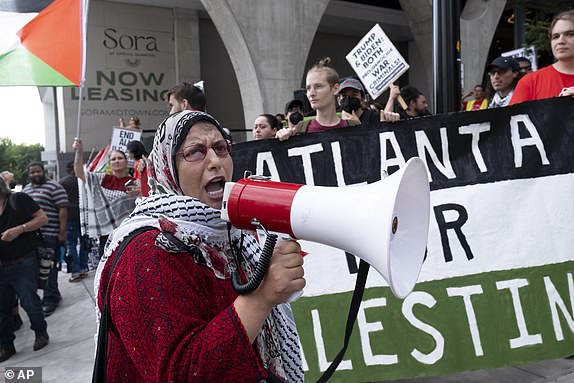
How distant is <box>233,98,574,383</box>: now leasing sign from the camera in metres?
3.01

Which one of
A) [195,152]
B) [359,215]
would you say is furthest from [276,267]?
[195,152]

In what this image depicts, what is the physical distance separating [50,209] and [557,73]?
5262 millimetres

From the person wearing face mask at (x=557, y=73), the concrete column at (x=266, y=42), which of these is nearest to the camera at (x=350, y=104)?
the person wearing face mask at (x=557, y=73)

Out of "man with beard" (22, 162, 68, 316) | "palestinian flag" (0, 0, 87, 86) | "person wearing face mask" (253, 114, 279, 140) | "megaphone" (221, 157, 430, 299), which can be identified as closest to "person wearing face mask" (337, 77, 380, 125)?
"person wearing face mask" (253, 114, 279, 140)

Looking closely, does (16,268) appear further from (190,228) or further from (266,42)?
(266,42)

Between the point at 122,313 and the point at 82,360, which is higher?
the point at 122,313

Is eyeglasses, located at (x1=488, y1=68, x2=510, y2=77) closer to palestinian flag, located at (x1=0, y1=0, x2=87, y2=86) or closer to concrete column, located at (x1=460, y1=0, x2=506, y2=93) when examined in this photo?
palestinian flag, located at (x1=0, y1=0, x2=87, y2=86)

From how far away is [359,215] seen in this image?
111cm

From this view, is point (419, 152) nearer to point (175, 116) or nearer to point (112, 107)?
point (175, 116)

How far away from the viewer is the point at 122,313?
1.17 metres

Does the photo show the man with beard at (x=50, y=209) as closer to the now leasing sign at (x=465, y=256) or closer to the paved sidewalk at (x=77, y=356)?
the paved sidewalk at (x=77, y=356)

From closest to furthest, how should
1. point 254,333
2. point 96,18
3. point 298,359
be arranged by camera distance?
point 254,333, point 298,359, point 96,18

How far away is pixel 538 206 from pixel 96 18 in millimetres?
14592

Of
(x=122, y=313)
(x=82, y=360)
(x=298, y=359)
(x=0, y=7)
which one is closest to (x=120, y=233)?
(x=122, y=313)
